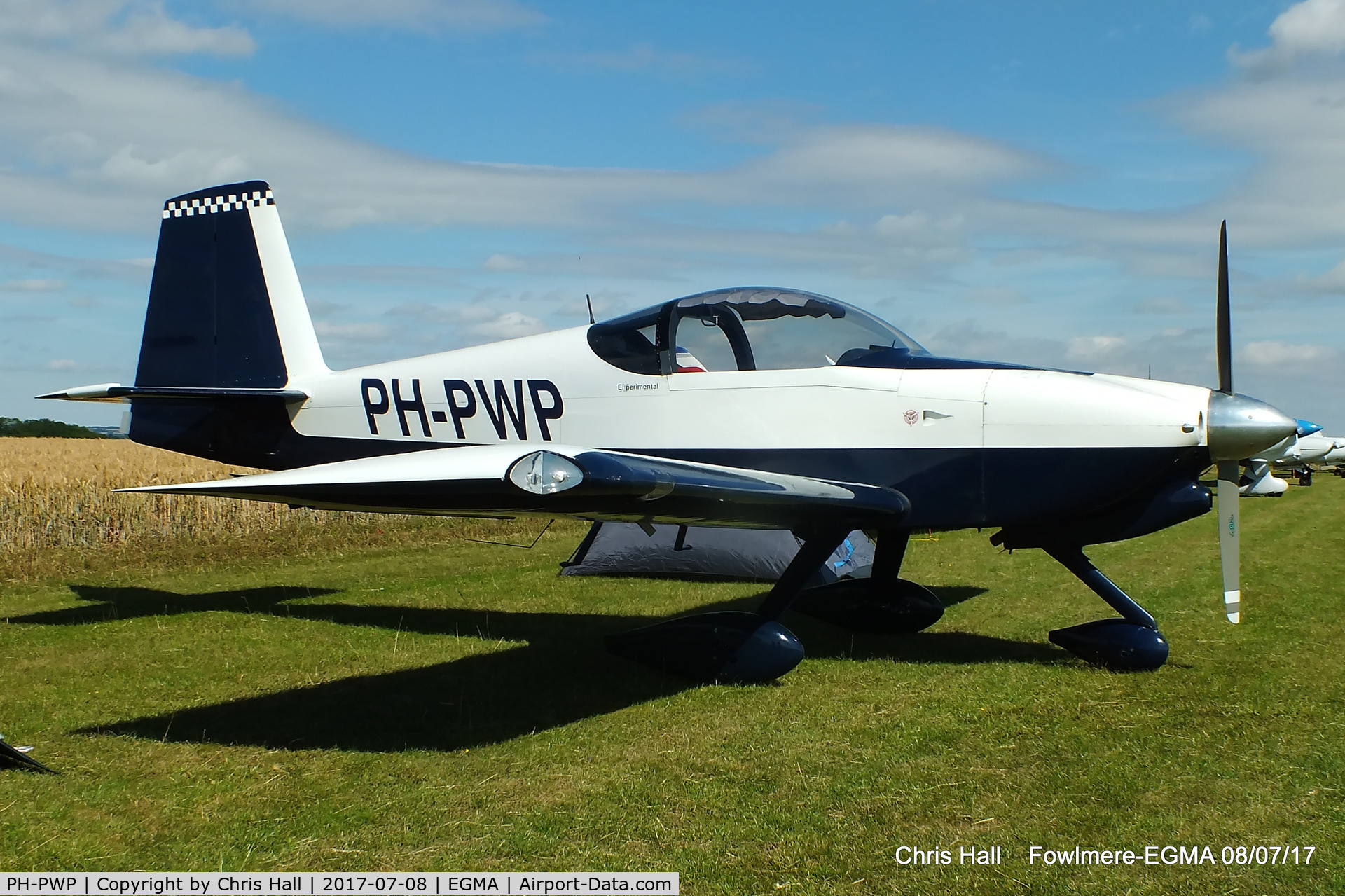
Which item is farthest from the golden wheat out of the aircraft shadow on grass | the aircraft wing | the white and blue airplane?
the aircraft wing

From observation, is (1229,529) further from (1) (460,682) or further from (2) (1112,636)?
(1) (460,682)

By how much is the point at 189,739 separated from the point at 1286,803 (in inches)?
201

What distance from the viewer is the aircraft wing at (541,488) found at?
4777 mm

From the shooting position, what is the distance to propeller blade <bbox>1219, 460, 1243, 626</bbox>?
6121 mm

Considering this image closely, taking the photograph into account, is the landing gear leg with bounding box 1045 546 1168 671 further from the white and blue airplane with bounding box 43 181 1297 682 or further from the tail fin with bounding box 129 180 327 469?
the tail fin with bounding box 129 180 327 469

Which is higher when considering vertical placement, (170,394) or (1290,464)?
(170,394)

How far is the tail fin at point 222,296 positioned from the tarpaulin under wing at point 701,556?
3.73 metres

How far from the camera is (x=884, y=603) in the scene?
7844 millimetres

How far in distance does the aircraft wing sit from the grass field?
3.71 feet

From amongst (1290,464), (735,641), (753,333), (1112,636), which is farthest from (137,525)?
(1290,464)

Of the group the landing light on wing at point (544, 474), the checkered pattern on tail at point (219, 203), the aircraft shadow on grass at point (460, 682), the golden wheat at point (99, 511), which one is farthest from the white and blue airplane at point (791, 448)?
the golden wheat at point (99, 511)

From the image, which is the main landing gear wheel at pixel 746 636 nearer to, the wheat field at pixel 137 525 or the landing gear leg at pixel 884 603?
the landing gear leg at pixel 884 603

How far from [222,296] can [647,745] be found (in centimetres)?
627

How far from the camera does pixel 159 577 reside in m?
11.1
